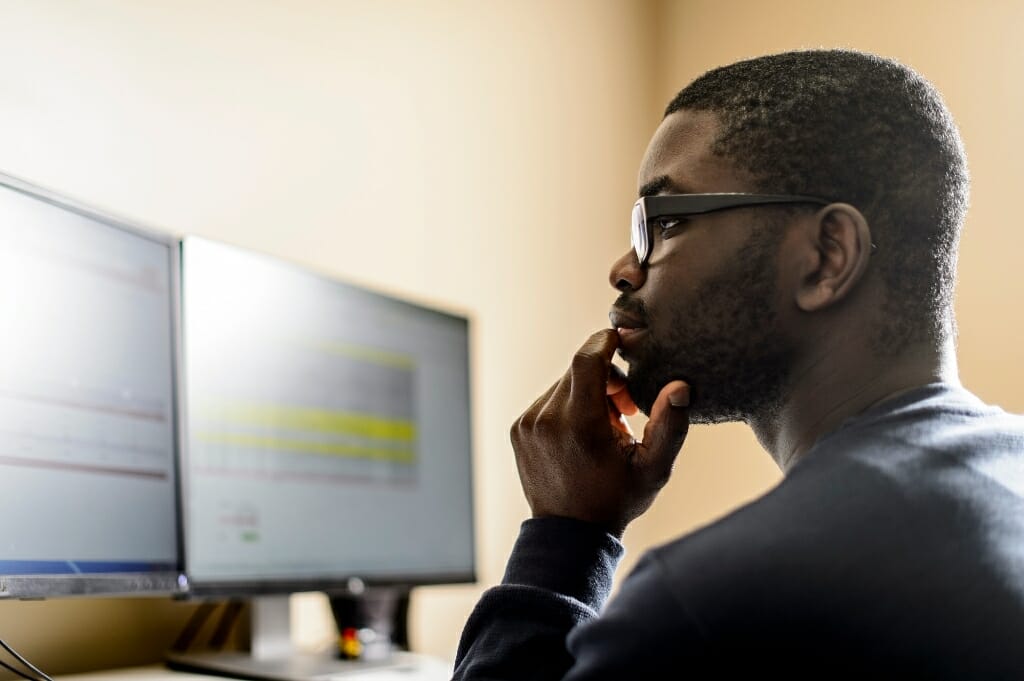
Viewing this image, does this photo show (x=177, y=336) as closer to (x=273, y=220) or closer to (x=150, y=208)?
(x=150, y=208)

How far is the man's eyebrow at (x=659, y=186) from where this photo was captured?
107cm

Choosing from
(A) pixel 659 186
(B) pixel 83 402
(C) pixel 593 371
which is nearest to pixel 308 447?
(B) pixel 83 402

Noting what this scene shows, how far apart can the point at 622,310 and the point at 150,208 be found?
795mm

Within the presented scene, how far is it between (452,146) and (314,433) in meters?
0.81

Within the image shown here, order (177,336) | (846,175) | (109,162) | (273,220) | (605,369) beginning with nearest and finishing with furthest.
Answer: (846,175)
(605,369)
(177,336)
(109,162)
(273,220)

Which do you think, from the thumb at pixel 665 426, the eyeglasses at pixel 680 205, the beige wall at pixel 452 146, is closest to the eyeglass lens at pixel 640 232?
the eyeglasses at pixel 680 205

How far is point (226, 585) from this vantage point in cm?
142

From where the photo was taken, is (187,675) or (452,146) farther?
(452,146)

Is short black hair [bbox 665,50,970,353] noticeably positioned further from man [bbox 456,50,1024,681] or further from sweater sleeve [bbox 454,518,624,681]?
sweater sleeve [bbox 454,518,624,681]

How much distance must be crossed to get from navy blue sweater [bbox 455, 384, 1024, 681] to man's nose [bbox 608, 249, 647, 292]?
1.07 feet

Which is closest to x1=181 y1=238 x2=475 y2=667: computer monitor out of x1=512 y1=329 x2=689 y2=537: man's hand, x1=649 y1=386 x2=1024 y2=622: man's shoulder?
x1=512 y1=329 x2=689 y2=537: man's hand

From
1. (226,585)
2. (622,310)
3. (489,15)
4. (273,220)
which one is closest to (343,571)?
(226,585)

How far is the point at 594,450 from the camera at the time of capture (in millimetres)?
1056

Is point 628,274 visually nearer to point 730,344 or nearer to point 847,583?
point 730,344
